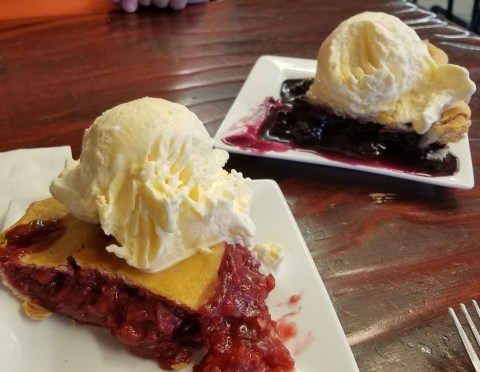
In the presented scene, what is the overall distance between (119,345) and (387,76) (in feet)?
3.87

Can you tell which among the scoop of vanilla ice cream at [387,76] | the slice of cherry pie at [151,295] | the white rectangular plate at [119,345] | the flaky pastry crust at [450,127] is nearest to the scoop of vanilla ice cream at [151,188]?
the slice of cherry pie at [151,295]

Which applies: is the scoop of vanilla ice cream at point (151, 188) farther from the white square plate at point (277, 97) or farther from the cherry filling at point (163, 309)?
the white square plate at point (277, 97)

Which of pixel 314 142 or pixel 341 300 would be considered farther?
pixel 314 142

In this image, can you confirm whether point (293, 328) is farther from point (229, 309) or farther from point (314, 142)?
point (314, 142)

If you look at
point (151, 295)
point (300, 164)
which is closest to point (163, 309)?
point (151, 295)

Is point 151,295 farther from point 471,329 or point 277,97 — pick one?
point 277,97

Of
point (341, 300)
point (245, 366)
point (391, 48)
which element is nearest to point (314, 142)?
point (391, 48)

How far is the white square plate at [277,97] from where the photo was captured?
168cm

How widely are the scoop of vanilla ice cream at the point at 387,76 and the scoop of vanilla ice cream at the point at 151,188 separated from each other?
76cm

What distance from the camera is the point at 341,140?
6.04ft

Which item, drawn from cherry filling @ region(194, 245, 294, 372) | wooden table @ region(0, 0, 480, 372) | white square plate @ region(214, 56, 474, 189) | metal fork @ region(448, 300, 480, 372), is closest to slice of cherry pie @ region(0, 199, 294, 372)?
cherry filling @ region(194, 245, 294, 372)

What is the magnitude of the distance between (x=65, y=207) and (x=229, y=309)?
1.52 feet

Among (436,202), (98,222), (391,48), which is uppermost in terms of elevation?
(391,48)

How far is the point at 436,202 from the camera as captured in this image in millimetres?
1670
